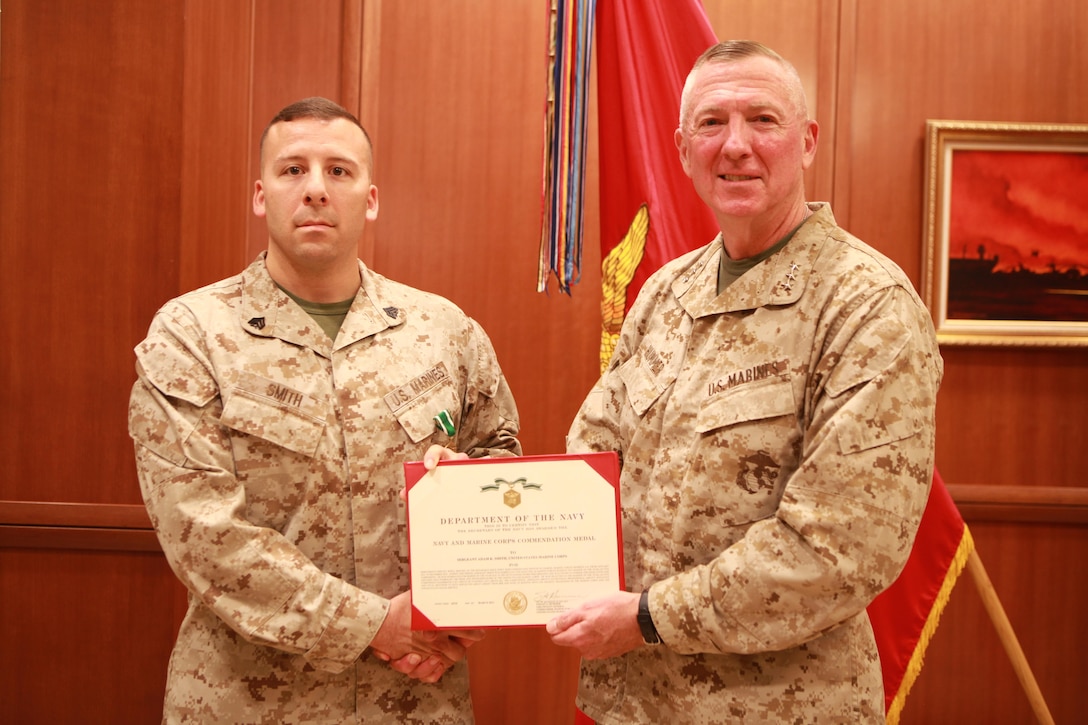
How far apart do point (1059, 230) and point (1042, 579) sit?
3.89ft

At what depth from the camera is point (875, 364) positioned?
1.37 metres

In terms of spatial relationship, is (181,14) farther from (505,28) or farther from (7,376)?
(7,376)

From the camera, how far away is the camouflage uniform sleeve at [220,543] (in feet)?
5.32

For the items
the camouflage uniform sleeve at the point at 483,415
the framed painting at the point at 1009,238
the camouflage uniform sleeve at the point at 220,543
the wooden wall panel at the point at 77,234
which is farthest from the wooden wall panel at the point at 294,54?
the framed painting at the point at 1009,238

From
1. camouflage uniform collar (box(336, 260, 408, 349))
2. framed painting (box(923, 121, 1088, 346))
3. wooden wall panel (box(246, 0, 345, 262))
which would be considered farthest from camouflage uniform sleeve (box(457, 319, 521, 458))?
framed painting (box(923, 121, 1088, 346))

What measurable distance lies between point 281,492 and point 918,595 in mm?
1558

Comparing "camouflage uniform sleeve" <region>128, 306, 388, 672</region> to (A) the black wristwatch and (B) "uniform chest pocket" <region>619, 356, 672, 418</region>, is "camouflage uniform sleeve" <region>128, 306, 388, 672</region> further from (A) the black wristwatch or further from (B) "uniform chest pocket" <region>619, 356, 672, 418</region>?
(B) "uniform chest pocket" <region>619, 356, 672, 418</region>

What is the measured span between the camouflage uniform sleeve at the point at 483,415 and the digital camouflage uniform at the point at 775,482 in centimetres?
41

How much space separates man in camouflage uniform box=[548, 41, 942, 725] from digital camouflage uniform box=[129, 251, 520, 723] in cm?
42

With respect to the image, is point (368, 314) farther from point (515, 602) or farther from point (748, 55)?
point (748, 55)

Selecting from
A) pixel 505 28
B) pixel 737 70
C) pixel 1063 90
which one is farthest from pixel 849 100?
pixel 737 70

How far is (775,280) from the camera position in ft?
5.13

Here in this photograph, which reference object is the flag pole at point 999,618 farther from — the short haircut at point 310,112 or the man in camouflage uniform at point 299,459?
the short haircut at point 310,112

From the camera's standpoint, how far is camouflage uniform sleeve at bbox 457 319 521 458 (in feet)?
6.69
